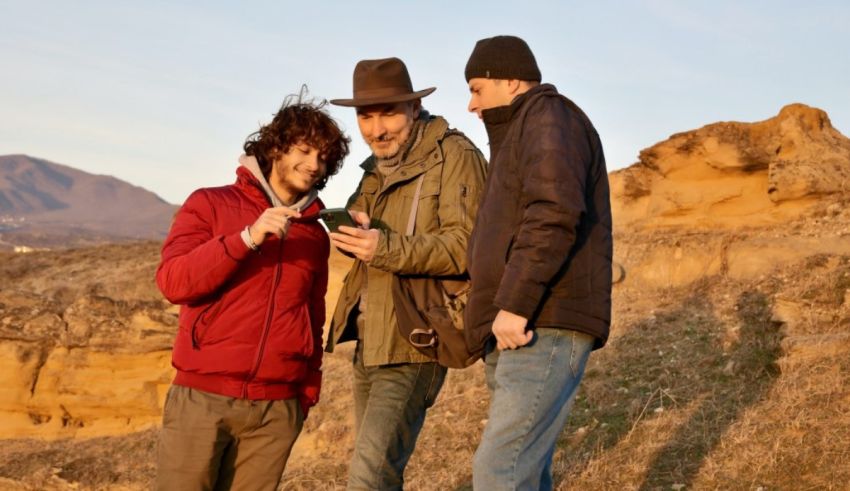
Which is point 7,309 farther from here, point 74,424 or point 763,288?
point 763,288

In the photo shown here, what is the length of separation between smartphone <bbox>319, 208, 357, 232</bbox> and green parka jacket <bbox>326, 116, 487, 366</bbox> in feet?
0.50

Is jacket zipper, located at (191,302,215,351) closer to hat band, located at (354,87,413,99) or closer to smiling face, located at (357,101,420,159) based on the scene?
smiling face, located at (357,101,420,159)

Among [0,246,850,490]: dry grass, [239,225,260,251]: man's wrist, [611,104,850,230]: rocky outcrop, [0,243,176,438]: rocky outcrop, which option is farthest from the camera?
[0,243,176,438]: rocky outcrop

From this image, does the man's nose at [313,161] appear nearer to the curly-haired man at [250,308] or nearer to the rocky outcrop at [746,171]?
the curly-haired man at [250,308]

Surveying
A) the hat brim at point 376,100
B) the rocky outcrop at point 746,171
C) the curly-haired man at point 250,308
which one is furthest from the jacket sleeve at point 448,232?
the rocky outcrop at point 746,171

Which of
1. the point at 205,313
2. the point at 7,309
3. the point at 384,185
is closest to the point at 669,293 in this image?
the point at 384,185

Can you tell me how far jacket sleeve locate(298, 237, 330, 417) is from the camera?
3.51 meters

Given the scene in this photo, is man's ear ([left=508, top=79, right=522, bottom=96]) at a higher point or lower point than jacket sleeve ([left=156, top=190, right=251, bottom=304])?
higher

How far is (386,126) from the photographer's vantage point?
371 cm

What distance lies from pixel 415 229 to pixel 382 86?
2.03 feet

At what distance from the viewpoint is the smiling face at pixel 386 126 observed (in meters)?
3.71

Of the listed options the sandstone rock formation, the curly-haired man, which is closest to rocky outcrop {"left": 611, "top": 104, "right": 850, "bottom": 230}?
the sandstone rock formation

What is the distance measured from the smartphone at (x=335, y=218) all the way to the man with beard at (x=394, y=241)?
0.09 ft

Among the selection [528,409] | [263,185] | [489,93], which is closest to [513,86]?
[489,93]
